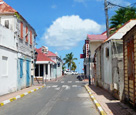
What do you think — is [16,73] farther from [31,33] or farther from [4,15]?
[31,33]

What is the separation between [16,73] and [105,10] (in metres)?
12.8

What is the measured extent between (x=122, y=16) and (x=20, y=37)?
16452 mm

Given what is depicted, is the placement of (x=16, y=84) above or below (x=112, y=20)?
below

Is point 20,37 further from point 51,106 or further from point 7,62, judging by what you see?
point 51,106

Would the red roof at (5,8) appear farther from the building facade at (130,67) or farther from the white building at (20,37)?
the building facade at (130,67)

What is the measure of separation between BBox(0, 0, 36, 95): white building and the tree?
12797mm

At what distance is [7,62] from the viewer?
15.2 meters

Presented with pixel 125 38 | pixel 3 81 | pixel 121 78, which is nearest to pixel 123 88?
pixel 121 78

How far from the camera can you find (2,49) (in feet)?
46.1

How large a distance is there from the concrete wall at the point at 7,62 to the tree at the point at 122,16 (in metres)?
16.0

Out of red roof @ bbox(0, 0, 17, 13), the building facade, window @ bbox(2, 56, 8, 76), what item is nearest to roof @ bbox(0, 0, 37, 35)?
red roof @ bbox(0, 0, 17, 13)

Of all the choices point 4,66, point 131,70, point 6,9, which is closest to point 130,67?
point 131,70

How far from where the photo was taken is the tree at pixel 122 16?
28.4 meters

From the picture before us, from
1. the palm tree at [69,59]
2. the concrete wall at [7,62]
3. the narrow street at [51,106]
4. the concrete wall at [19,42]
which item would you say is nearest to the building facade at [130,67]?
the narrow street at [51,106]
